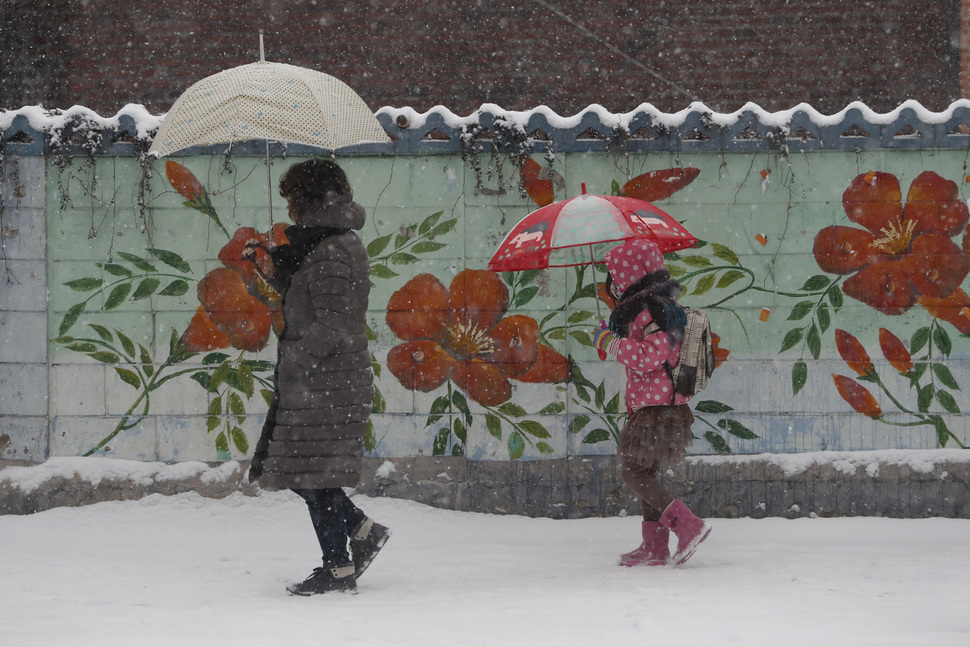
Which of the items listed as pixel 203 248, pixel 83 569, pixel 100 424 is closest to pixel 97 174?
pixel 203 248

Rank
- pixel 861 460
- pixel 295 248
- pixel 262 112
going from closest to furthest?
pixel 262 112 < pixel 295 248 < pixel 861 460

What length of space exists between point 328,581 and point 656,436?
1.75m

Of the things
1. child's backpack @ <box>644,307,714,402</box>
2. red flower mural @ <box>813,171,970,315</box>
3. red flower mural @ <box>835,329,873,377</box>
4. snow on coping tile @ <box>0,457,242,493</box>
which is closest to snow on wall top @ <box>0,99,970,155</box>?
red flower mural @ <box>813,171,970,315</box>

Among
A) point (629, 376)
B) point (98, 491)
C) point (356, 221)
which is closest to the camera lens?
point (356, 221)

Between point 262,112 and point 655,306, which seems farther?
point 655,306

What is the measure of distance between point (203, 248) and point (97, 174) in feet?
2.74

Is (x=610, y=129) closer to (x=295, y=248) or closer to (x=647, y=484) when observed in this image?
(x=647, y=484)

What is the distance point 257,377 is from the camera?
6414mm

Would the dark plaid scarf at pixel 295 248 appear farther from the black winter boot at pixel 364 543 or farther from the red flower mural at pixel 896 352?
the red flower mural at pixel 896 352

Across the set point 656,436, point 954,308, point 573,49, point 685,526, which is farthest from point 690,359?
point 573,49

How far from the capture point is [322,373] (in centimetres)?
457

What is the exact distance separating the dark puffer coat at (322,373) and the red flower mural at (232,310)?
1791 mm

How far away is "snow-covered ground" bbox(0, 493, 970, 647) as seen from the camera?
12.7 ft

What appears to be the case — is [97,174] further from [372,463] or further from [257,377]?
[372,463]
